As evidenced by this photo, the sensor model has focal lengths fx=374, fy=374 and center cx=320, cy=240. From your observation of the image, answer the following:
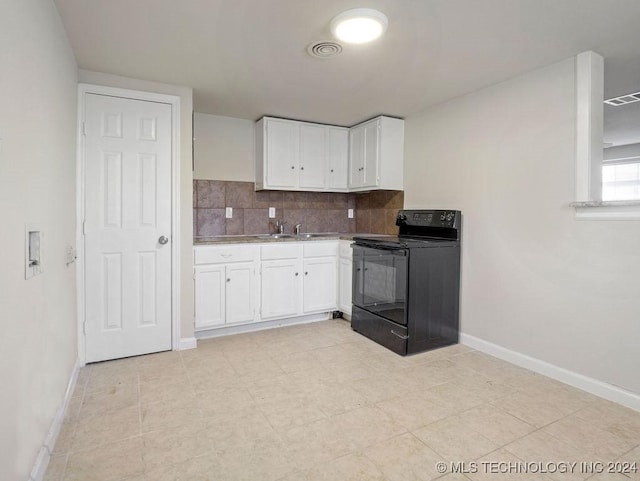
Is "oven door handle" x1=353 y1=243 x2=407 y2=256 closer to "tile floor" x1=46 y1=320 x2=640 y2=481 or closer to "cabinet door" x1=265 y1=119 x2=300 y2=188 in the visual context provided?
"tile floor" x1=46 y1=320 x2=640 y2=481

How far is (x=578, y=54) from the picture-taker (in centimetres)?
237

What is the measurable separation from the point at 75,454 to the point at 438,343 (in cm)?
253

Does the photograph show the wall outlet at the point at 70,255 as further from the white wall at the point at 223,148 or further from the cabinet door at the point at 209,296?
the white wall at the point at 223,148

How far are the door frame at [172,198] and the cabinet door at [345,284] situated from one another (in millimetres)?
1591

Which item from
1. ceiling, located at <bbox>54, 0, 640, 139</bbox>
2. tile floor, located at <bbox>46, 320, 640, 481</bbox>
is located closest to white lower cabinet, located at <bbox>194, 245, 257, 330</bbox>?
tile floor, located at <bbox>46, 320, 640, 481</bbox>

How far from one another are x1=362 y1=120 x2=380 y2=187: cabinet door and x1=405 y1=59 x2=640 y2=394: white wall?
661 millimetres

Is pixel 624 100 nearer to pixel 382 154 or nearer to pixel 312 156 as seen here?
pixel 382 154

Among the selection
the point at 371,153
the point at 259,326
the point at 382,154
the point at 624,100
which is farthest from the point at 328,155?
the point at 624,100

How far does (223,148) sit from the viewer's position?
390cm

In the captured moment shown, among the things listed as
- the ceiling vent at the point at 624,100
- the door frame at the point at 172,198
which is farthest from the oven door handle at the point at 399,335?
the ceiling vent at the point at 624,100

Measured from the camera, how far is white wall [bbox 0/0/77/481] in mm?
1201

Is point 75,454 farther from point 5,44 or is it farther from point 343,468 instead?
point 5,44

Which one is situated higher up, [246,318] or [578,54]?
[578,54]

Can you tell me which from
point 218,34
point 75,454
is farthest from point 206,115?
point 75,454
